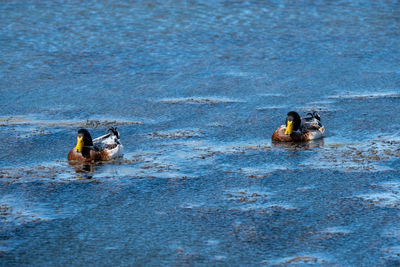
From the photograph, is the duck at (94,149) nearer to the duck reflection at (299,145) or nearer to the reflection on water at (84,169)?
the reflection on water at (84,169)

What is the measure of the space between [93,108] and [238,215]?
6.86 m

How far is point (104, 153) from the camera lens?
13133 mm

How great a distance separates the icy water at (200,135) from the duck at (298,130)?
0.21 meters

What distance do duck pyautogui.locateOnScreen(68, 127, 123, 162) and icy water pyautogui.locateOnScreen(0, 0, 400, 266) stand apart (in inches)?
8.2

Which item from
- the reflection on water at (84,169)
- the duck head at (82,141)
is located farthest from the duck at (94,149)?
the reflection on water at (84,169)

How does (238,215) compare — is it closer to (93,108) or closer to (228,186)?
(228,186)

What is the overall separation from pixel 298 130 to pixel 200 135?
5.79 ft

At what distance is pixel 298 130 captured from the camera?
14391mm

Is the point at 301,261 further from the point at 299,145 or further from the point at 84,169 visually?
the point at 299,145

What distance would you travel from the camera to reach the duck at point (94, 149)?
13.1 metres

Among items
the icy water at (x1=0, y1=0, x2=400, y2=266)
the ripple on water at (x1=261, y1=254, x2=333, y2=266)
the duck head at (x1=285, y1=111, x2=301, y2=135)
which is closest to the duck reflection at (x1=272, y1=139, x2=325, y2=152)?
the icy water at (x1=0, y1=0, x2=400, y2=266)

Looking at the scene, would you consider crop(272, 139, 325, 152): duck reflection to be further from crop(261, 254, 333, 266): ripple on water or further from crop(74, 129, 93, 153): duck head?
crop(261, 254, 333, 266): ripple on water

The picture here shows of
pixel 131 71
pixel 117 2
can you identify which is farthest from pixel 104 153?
pixel 117 2

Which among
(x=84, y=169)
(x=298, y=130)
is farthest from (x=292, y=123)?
(x=84, y=169)
